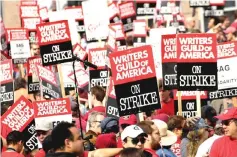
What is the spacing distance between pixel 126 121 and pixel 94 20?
302 inches

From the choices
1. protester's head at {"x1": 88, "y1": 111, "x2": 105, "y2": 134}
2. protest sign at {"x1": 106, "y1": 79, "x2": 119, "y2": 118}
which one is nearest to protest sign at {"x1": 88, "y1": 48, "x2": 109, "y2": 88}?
protest sign at {"x1": 106, "y1": 79, "x2": 119, "y2": 118}

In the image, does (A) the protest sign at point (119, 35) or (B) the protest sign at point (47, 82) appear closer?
(B) the protest sign at point (47, 82)

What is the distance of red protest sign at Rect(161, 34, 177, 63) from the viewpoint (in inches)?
595

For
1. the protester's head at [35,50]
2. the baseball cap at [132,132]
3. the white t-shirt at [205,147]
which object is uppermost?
the baseball cap at [132,132]

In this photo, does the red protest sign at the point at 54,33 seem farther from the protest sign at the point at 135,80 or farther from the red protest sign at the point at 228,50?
the protest sign at the point at 135,80

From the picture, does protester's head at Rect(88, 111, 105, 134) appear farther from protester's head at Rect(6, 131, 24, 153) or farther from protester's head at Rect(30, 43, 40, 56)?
protester's head at Rect(30, 43, 40, 56)

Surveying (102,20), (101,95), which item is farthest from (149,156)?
(102,20)

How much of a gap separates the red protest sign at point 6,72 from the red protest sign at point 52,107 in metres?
2.87

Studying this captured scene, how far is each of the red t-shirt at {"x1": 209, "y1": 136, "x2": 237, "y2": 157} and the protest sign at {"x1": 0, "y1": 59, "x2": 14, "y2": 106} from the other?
5455mm

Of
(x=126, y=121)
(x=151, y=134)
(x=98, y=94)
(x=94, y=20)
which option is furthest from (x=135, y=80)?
(x=94, y=20)

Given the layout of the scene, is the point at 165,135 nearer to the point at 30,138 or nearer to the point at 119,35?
the point at 30,138

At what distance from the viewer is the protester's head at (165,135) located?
11.6 metres

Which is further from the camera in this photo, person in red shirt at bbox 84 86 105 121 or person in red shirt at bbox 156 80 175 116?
person in red shirt at bbox 156 80 175 116

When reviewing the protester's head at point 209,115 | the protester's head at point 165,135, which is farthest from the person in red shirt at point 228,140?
the protester's head at point 209,115
